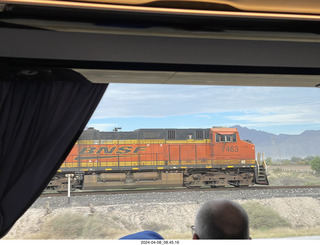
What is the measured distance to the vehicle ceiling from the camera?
4.30ft

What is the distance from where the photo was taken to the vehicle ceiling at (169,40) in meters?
1.31

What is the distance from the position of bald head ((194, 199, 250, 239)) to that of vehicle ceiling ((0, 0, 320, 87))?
0.79 meters

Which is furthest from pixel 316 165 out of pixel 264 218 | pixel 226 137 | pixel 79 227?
pixel 79 227

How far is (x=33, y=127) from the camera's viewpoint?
1845mm

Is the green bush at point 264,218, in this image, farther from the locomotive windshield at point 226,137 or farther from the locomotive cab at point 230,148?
the locomotive windshield at point 226,137

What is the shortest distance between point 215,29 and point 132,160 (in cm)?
834

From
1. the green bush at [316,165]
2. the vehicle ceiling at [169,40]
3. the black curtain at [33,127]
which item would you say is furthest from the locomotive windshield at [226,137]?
the black curtain at [33,127]

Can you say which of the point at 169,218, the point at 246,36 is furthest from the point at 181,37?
the point at 169,218

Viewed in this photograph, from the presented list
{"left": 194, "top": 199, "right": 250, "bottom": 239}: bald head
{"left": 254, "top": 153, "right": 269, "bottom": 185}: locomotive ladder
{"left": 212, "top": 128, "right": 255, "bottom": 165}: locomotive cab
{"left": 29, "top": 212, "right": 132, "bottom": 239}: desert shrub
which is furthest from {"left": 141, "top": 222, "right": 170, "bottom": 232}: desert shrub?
{"left": 194, "top": 199, "right": 250, "bottom": 239}: bald head

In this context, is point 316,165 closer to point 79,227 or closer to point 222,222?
point 79,227

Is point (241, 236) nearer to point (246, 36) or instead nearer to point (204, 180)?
point (246, 36)

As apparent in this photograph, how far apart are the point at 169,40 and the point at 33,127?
87 cm

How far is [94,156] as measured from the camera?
9.62m

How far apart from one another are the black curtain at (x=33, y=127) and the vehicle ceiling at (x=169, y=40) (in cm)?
14
